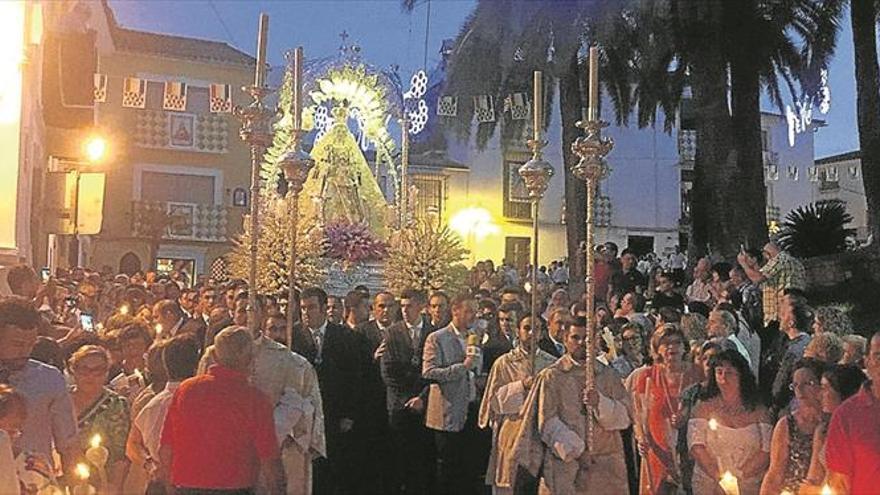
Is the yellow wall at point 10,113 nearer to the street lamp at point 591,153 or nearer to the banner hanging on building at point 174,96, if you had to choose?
the street lamp at point 591,153

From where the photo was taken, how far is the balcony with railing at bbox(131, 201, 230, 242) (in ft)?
110

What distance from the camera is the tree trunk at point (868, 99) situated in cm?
1797

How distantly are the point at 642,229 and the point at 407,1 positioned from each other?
64.7 ft

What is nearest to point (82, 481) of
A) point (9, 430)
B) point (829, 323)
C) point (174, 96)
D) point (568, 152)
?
point (9, 430)

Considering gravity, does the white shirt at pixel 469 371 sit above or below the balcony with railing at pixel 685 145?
below

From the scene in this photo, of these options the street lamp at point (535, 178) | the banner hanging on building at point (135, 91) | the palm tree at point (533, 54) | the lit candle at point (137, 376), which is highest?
the palm tree at point (533, 54)

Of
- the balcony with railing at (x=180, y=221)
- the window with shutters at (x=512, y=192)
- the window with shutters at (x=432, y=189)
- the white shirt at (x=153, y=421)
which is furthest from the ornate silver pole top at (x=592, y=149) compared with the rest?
the window with shutters at (x=512, y=192)

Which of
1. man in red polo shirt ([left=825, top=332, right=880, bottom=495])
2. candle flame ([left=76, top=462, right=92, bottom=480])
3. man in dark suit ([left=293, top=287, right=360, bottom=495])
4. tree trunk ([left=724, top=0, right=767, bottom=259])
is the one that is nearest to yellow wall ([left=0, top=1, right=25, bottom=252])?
man in dark suit ([left=293, top=287, right=360, bottom=495])

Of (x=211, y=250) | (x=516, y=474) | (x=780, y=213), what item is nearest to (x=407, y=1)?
(x=211, y=250)

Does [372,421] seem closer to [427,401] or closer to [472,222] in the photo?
[427,401]

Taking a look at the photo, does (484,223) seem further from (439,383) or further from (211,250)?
(439,383)

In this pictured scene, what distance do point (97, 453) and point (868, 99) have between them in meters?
15.9

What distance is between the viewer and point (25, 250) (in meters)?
12.5

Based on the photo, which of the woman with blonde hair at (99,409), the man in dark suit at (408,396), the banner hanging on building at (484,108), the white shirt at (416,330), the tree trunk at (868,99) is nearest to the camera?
the woman with blonde hair at (99,409)
